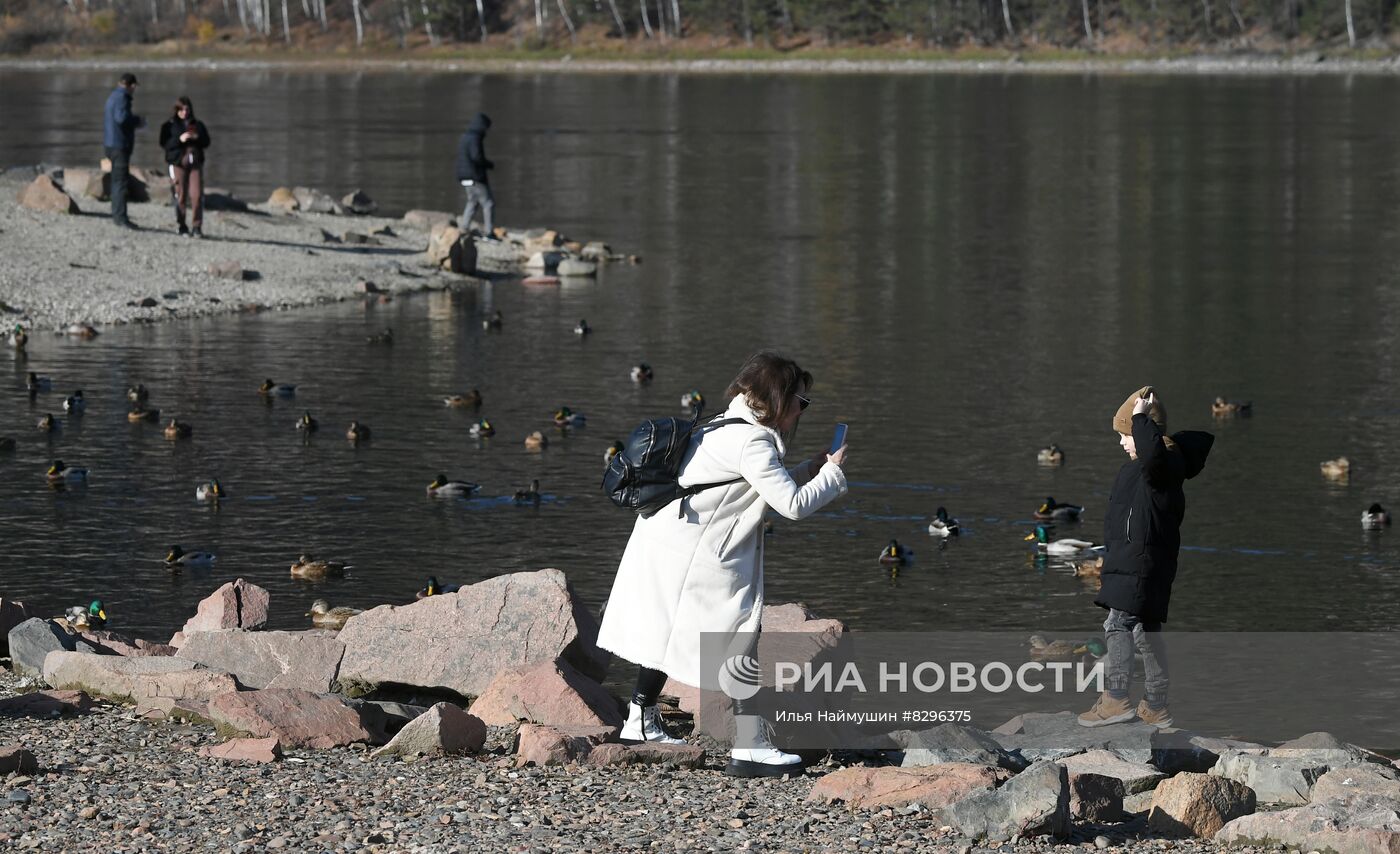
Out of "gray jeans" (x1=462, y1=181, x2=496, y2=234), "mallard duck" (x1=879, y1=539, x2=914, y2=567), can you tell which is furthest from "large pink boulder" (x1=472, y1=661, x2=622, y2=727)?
"gray jeans" (x1=462, y1=181, x2=496, y2=234)

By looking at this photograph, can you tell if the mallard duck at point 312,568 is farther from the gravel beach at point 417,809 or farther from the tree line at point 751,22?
the tree line at point 751,22

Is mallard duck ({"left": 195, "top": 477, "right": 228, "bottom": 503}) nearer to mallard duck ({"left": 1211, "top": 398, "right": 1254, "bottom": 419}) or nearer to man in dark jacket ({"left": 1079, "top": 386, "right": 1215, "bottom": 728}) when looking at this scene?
man in dark jacket ({"left": 1079, "top": 386, "right": 1215, "bottom": 728})

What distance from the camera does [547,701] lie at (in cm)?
1201

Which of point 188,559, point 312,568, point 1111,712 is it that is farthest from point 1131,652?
point 188,559

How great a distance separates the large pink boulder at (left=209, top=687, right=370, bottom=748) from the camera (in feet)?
36.2

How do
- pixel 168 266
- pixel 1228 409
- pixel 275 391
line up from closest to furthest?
pixel 1228 409 → pixel 275 391 → pixel 168 266

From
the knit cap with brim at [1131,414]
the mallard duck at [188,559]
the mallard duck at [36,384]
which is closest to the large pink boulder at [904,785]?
the knit cap with brim at [1131,414]

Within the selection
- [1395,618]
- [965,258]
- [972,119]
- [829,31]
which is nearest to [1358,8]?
[829,31]

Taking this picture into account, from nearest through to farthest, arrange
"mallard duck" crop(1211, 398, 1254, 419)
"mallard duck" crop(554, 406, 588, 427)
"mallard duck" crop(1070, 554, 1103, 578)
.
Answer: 1. "mallard duck" crop(1070, 554, 1103, 578)
2. "mallard duck" crop(554, 406, 588, 427)
3. "mallard duck" crop(1211, 398, 1254, 419)

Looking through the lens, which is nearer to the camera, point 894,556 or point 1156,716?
point 1156,716

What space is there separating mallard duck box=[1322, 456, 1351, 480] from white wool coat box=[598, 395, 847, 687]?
527 inches

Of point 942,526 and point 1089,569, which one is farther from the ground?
point 942,526

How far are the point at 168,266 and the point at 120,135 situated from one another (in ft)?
9.31

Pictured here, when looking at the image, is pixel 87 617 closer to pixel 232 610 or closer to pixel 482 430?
pixel 232 610
